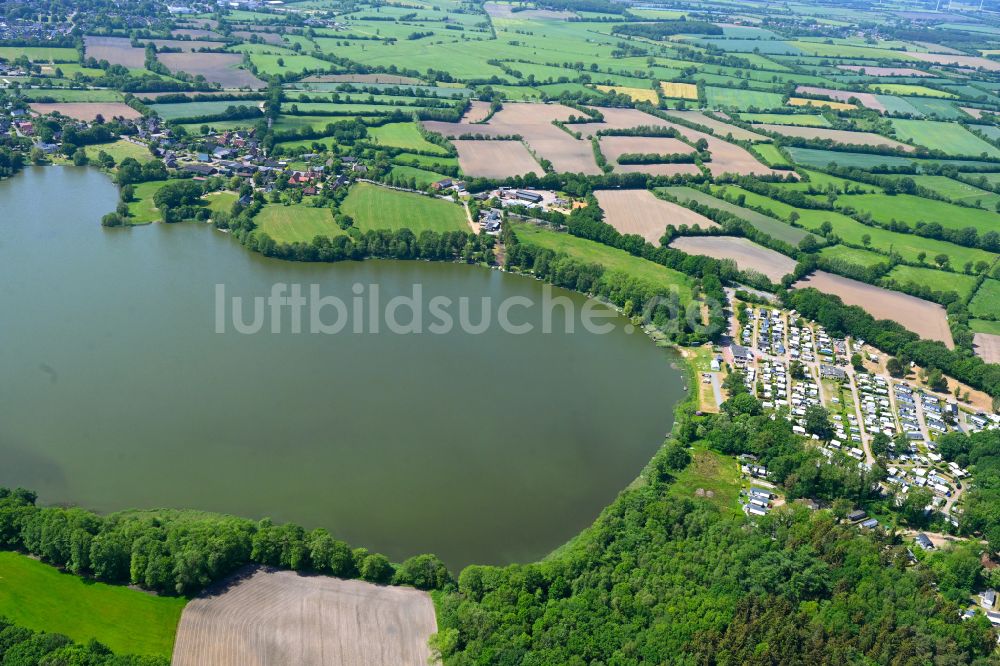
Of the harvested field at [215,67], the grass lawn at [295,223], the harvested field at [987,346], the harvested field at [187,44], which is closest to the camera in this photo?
the harvested field at [987,346]

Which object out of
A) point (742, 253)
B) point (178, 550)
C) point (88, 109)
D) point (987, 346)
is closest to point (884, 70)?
point (742, 253)

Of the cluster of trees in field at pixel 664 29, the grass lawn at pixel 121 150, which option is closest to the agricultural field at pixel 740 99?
the cluster of trees in field at pixel 664 29

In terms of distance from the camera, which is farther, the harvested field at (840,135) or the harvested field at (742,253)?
the harvested field at (840,135)

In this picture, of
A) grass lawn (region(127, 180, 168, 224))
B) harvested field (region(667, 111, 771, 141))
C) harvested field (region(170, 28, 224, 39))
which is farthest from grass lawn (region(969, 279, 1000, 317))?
harvested field (region(170, 28, 224, 39))

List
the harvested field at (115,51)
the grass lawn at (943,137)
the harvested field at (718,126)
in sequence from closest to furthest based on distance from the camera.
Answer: the harvested field at (718,126), the grass lawn at (943,137), the harvested field at (115,51)

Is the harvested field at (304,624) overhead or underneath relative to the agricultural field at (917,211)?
underneath

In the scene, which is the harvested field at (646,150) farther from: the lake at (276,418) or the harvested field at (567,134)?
the lake at (276,418)

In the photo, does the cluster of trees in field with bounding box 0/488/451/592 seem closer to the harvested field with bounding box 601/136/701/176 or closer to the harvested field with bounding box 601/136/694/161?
the harvested field with bounding box 601/136/701/176
